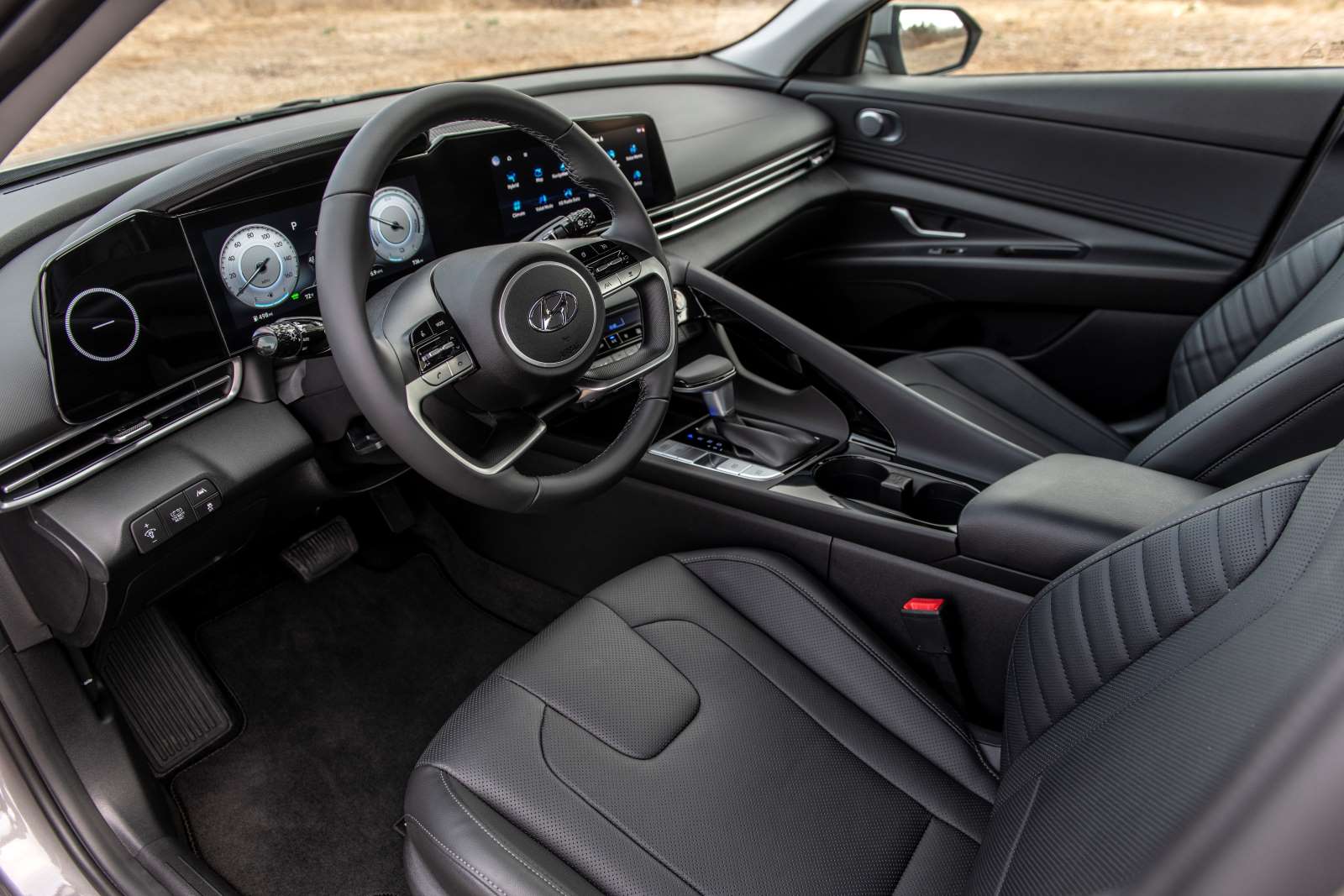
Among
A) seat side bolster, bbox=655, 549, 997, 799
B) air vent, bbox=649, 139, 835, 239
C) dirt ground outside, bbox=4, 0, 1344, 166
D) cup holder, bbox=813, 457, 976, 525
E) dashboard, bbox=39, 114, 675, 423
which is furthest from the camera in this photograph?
air vent, bbox=649, 139, 835, 239

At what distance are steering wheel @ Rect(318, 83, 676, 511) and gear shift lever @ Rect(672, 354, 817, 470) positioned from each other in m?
0.28

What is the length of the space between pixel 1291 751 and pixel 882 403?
1052mm

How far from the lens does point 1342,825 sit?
0.60 metres

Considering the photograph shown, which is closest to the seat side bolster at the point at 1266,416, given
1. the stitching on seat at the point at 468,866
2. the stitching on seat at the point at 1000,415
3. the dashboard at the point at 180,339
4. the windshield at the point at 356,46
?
the stitching on seat at the point at 1000,415

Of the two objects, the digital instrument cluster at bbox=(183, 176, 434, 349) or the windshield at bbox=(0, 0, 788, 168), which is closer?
the digital instrument cluster at bbox=(183, 176, 434, 349)

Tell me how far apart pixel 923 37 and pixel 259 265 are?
1840mm

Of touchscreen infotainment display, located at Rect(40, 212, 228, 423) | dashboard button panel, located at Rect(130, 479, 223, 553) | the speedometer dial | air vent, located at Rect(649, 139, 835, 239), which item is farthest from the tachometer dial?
air vent, located at Rect(649, 139, 835, 239)

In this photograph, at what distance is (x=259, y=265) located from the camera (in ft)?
4.28

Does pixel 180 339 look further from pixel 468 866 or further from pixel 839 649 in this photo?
pixel 839 649

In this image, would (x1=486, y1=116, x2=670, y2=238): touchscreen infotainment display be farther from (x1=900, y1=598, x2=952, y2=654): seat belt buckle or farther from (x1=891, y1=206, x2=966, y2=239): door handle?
(x1=891, y1=206, x2=966, y2=239): door handle

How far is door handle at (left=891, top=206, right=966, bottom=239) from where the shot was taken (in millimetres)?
2459

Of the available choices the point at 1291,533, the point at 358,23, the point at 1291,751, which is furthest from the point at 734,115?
the point at 1291,751

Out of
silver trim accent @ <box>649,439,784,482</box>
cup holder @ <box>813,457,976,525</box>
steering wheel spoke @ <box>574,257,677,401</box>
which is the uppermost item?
steering wheel spoke @ <box>574,257,677,401</box>

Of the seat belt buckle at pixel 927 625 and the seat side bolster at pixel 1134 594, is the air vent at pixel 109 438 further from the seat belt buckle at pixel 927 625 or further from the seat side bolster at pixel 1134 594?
the seat side bolster at pixel 1134 594
